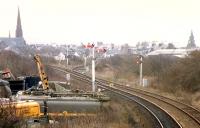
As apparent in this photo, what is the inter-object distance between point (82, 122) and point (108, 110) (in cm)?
539

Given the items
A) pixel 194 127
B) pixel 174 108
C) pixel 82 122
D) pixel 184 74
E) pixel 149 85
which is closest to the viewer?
pixel 82 122

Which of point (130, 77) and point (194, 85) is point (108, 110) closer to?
point (194, 85)

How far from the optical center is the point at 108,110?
1037 inches

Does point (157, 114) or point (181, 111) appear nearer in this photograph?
point (157, 114)

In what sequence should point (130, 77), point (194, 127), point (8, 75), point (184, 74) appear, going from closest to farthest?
point (194, 127)
point (8, 75)
point (184, 74)
point (130, 77)

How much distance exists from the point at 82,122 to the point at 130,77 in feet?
133

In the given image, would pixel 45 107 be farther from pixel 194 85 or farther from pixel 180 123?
pixel 194 85

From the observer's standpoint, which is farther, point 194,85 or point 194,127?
point 194,85

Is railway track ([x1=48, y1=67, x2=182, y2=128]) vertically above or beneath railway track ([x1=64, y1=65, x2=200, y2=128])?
above

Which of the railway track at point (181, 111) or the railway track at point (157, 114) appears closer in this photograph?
the railway track at point (157, 114)

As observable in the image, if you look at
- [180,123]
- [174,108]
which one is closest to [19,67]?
[174,108]

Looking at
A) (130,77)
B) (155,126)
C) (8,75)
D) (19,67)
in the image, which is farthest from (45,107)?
(130,77)

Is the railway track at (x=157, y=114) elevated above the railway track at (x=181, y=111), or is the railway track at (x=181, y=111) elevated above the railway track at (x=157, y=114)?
the railway track at (x=157, y=114)

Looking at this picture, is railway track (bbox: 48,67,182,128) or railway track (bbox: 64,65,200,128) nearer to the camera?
railway track (bbox: 48,67,182,128)
